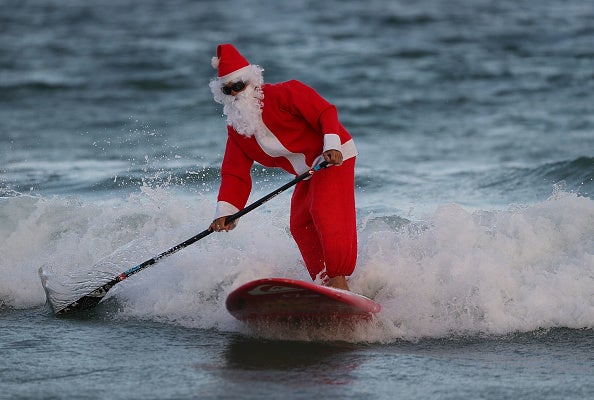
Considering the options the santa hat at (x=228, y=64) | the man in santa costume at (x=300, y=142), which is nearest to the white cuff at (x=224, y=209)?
the man in santa costume at (x=300, y=142)

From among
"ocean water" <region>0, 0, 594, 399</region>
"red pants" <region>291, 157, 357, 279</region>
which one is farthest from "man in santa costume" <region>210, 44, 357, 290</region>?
"ocean water" <region>0, 0, 594, 399</region>

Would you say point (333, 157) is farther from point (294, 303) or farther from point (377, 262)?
point (377, 262)

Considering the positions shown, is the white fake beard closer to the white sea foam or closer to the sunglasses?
the sunglasses

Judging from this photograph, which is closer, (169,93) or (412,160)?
(412,160)

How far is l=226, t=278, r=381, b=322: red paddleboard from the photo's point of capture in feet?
17.9

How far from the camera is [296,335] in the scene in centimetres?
577

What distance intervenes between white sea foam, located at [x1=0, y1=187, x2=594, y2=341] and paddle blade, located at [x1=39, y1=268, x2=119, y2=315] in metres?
0.14

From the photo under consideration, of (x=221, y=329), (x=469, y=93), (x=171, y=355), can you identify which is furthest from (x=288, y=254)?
(x=469, y=93)

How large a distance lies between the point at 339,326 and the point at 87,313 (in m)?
1.71

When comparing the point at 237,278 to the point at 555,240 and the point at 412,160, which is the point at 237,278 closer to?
the point at 555,240

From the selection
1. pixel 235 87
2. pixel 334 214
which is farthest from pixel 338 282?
pixel 235 87

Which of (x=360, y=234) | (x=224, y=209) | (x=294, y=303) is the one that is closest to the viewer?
(x=294, y=303)

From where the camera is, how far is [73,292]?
21.4 feet

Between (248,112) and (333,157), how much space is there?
1.88ft
